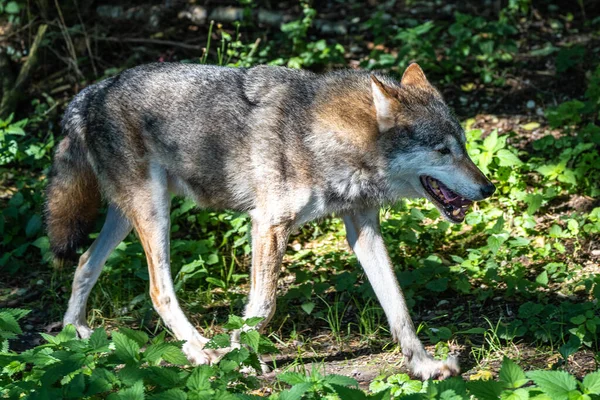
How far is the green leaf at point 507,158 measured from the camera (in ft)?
22.7

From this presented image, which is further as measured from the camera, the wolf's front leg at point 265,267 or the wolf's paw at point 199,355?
the wolf's paw at point 199,355

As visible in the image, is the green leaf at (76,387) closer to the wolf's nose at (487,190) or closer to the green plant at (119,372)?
the green plant at (119,372)

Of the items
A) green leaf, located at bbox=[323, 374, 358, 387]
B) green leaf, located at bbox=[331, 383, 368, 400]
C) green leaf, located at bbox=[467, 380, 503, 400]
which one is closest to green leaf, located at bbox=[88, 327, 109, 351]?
green leaf, located at bbox=[323, 374, 358, 387]

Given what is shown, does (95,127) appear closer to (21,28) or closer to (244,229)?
(244,229)

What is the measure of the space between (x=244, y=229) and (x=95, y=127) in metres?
1.44

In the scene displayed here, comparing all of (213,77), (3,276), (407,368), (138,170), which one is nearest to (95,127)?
(138,170)

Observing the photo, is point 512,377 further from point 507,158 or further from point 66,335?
point 507,158

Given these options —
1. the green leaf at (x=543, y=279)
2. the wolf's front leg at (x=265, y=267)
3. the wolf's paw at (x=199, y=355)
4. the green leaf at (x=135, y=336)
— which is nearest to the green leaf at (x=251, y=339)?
the green leaf at (x=135, y=336)

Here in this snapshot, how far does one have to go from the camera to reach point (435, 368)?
510 centimetres

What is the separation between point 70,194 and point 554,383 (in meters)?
3.44

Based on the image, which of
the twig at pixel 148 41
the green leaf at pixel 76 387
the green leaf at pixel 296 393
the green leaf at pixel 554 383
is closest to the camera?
the green leaf at pixel 554 383

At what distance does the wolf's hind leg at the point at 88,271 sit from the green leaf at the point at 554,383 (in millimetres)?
3138

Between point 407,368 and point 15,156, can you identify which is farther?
point 15,156

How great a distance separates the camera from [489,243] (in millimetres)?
6195
